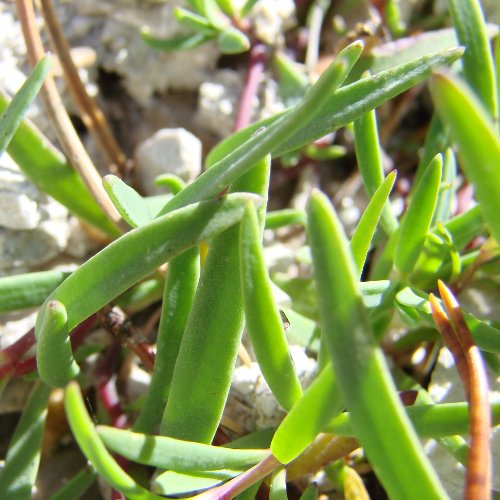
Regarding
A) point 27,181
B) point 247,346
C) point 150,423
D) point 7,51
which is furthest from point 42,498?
point 7,51

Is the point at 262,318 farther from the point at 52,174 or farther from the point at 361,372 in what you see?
the point at 52,174

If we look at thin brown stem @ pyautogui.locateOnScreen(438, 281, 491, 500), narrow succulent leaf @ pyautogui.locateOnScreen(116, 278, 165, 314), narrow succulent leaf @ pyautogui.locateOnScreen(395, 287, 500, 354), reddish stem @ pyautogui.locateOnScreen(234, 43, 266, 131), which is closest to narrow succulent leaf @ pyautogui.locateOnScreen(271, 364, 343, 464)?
thin brown stem @ pyautogui.locateOnScreen(438, 281, 491, 500)

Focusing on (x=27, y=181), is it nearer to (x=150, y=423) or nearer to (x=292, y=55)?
(x=150, y=423)

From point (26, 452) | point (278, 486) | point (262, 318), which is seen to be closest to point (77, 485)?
point (26, 452)

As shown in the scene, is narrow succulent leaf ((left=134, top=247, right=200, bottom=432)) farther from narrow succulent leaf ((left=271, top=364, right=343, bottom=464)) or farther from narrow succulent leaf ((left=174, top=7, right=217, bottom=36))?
narrow succulent leaf ((left=174, top=7, right=217, bottom=36))

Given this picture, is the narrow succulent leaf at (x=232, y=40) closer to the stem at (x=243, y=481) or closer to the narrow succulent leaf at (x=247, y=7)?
the narrow succulent leaf at (x=247, y=7)

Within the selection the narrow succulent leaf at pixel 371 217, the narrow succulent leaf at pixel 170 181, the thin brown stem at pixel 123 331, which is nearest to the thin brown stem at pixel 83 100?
the narrow succulent leaf at pixel 170 181
